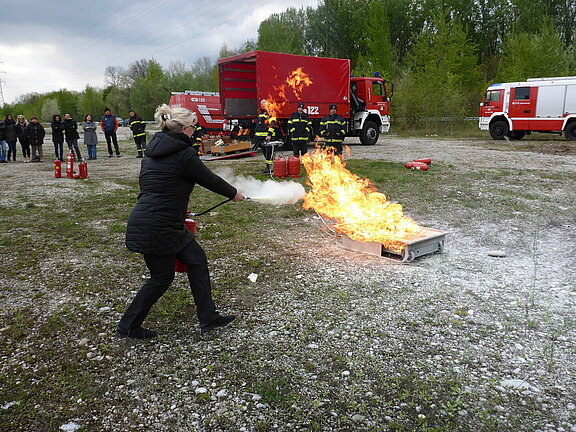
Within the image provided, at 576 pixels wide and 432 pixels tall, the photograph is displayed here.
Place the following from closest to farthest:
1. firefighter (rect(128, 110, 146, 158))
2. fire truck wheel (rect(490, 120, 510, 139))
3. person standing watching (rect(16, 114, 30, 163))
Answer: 1. person standing watching (rect(16, 114, 30, 163))
2. firefighter (rect(128, 110, 146, 158))
3. fire truck wheel (rect(490, 120, 510, 139))

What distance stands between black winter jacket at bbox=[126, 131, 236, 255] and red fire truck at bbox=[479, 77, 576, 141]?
879 inches

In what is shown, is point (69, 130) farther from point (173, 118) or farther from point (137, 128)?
point (173, 118)

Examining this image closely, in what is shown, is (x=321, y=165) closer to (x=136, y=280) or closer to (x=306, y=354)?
(x=136, y=280)

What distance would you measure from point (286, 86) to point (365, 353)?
1477cm

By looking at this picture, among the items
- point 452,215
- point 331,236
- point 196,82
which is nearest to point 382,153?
point 452,215

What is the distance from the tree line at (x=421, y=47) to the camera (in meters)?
30.1

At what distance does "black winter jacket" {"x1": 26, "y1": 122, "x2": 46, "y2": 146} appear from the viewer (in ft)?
55.2

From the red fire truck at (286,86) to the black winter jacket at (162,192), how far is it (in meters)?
13.0

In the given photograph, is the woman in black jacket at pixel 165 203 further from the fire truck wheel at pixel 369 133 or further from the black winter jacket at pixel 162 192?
the fire truck wheel at pixel 369 133

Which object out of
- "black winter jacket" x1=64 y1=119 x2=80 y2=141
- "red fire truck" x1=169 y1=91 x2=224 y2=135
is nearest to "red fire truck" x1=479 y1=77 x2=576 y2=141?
"red fire truck" x1=169 y1=91 x2=224 y2=135

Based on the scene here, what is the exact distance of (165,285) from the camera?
141 inches

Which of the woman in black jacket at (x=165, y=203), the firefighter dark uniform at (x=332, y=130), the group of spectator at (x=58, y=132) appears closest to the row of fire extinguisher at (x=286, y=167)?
the firefighter dark uniform at (x=332, y=130)

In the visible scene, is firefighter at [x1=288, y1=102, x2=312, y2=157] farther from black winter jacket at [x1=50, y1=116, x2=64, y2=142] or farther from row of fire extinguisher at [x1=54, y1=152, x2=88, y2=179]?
black winter jacket at [x1=50, y1=116, x2=64, y2=142]

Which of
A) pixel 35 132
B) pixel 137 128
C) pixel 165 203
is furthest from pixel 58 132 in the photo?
pixel 165 203
